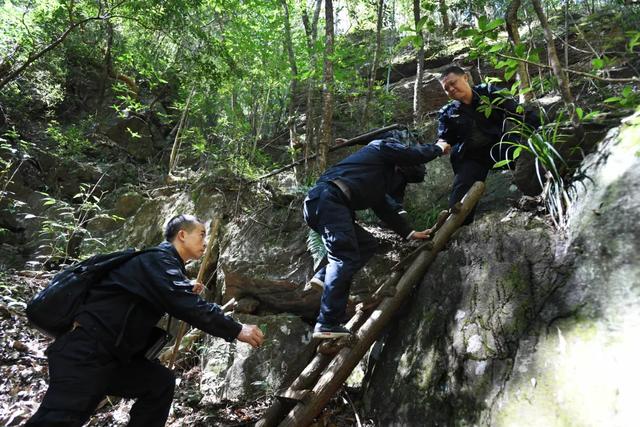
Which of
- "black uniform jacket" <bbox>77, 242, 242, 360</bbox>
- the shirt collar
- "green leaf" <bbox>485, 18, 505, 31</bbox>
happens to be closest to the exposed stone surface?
the shirt collar

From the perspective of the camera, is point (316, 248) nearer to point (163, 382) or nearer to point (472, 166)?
point (472, 166)

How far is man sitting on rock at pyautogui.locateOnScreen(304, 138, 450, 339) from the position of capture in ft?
11.9

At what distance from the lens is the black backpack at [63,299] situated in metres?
2.76

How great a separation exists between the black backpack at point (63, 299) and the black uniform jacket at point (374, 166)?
7.30 feet

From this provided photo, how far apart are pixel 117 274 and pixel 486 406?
8.82 feet

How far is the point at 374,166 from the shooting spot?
420cm

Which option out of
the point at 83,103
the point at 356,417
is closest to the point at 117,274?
the point at 356,417

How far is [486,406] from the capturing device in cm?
266

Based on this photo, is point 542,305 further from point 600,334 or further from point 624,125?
point 624,125

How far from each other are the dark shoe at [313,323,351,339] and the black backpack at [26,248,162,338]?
1.74 m

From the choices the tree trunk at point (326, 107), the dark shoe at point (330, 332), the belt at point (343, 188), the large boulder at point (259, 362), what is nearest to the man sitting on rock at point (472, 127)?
the belt at point (343, 188)

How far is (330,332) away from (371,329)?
0.36 metres

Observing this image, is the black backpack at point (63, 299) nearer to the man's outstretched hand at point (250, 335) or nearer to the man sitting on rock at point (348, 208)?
the man's outstretched hand at point (250, 335)

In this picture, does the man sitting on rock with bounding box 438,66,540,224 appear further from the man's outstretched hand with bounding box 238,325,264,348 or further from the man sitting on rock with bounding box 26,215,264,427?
the man sitting on rock with bounding box 26,215,264,427
